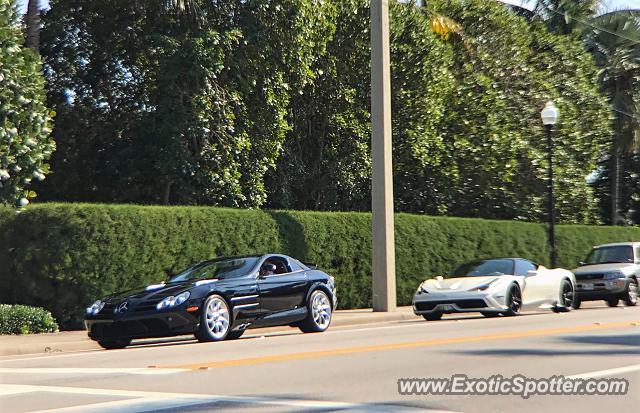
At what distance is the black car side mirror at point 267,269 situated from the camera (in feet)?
56.3

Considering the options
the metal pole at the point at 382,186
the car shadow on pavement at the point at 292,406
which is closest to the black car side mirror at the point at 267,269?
the metal pole at the point at 382,186

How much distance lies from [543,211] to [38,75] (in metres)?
22.1

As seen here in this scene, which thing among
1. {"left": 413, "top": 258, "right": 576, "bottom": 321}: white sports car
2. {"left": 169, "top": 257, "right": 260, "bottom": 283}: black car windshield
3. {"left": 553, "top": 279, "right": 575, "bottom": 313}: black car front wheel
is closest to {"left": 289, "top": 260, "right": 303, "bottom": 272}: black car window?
{"left": 169, "top": 257, "right": 260, "bottom": 283}: black car windshield

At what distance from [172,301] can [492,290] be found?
7.44m

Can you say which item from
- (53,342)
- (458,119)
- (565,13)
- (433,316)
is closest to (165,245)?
(53,342)

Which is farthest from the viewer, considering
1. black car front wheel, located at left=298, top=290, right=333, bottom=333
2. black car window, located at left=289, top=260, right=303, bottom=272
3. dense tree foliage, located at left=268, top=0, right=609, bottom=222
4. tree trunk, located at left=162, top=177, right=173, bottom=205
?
dense tree foliage, located at left=268, top=0, right=609, bottom=222

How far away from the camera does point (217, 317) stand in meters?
15.9

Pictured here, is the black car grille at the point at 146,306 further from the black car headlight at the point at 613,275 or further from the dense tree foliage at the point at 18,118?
the black car headlight at the point at 613,275

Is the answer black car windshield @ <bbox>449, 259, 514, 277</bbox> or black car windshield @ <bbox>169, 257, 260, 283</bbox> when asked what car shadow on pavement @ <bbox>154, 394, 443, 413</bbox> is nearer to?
black car windshield @ <bbox>169, 257, 260, 283</bbox>

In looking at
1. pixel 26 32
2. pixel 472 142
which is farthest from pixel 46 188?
pixel 472 142

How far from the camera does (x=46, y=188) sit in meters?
29.2

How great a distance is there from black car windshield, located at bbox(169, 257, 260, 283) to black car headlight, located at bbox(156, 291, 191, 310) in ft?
3.77

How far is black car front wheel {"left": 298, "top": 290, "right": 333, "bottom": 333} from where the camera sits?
17641mm

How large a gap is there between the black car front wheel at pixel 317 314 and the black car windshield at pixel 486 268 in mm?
4401
